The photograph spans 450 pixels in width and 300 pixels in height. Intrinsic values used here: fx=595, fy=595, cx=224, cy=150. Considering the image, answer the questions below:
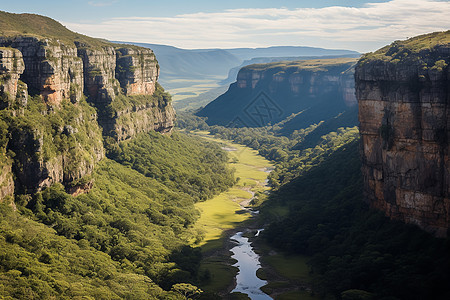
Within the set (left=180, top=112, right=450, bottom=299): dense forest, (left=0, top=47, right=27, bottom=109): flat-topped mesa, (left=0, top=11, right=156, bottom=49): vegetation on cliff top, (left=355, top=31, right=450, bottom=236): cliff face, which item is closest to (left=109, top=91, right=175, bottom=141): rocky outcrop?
(left=0, top=11, right=156, bottom=49): vegetation on cliff top

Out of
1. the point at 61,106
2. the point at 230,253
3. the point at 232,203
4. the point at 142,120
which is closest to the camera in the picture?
the point at 61,106

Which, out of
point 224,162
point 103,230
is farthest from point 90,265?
point 224,162

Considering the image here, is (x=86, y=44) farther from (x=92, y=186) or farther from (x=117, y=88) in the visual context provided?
(x=92, y=186)

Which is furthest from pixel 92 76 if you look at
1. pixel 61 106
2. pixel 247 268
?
pixel 247 268

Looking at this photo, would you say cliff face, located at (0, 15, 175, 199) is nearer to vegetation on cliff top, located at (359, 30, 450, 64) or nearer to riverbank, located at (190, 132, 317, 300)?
riverbank, located at (190, 132, 317, 300)

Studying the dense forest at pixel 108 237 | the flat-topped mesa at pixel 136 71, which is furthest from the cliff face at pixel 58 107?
the dense forest at pixel 108 237

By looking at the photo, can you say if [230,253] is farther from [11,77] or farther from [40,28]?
[40,28]
